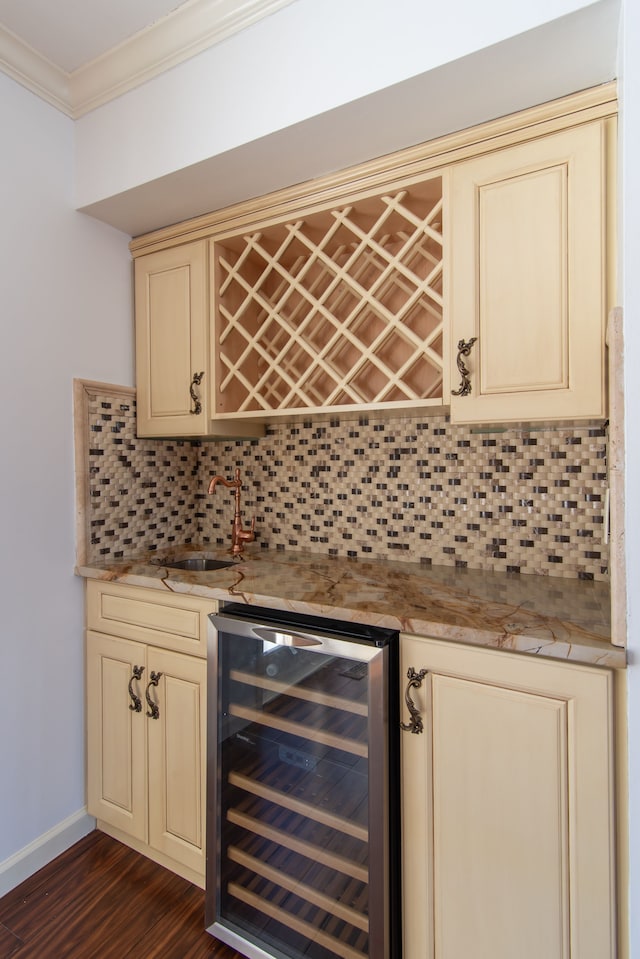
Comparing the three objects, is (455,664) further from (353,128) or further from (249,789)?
(353,128)

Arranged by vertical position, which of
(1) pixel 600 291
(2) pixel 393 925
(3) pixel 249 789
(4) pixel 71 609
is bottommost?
(2) pixel 393 925

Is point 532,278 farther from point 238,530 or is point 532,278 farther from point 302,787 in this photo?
point 302,787

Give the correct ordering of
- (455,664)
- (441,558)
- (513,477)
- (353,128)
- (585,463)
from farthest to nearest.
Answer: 1. (441,558)
2. (513,477)
3. (585,463)
4. (353,128)
5. (455,664)

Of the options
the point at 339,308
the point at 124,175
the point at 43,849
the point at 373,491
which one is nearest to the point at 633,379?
the point at 373,491

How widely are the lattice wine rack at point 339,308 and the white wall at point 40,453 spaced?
1.80 ft

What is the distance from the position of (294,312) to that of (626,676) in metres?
1.50

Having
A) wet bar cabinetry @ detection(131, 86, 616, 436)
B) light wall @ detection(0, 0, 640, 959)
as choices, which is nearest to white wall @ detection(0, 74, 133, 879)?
light wall @ detection(0, 0, 640, 959)

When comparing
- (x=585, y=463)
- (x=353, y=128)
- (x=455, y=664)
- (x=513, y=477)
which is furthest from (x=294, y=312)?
(x=455, y=664)

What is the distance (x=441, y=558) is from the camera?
1820 millimetres

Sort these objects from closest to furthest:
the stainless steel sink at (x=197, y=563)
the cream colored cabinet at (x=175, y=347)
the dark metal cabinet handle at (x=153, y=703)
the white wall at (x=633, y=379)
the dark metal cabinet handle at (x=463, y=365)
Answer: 1. the white wall at (x=633, y=379)
2. the dark metal cabinet handle at (x=463, y=365)
3. the dark metal cabinet handle at (x=153, y=703)
4. the cream colored cabinet at (x=175, y=347)
5. the stainless steel sink at (x=197, y=563)

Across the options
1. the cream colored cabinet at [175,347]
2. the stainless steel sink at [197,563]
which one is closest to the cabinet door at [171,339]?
the cream colored cabinet at [175,347]

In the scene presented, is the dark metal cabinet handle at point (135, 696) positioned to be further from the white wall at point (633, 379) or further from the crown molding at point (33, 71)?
the crown molding at point (33, 71)

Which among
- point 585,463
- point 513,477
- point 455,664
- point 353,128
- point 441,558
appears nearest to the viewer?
point 455,664

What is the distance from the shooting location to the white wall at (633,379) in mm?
950
